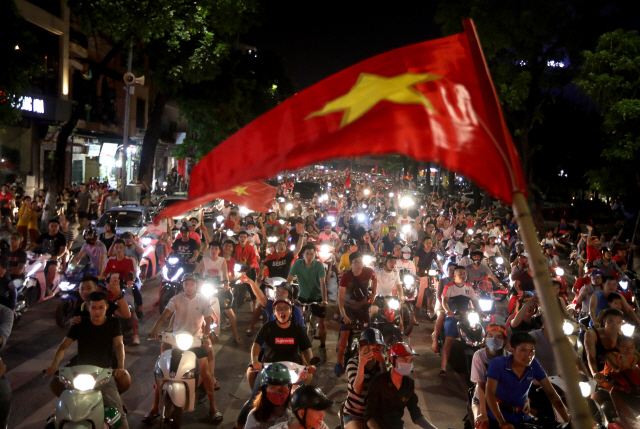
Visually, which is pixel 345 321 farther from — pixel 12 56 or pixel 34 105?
pixel 34 105

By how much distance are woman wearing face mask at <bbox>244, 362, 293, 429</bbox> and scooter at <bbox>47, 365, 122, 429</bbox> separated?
4.59 ft

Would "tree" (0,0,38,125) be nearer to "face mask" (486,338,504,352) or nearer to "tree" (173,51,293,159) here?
"face mask" (486,338,504,352)

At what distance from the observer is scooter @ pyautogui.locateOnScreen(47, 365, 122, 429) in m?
4.95

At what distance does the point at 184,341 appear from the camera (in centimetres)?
623

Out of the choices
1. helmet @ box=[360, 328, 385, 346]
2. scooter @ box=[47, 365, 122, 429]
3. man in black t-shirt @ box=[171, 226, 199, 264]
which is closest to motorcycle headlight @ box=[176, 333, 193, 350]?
scooter @ box=[47, 365, 122, 429]

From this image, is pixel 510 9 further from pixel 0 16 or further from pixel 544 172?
pixel 0 16

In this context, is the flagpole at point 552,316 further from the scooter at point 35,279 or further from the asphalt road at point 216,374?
the scooter at point 35,279

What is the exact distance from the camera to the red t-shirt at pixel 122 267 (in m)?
9.79

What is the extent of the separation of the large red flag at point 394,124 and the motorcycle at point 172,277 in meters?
7.71

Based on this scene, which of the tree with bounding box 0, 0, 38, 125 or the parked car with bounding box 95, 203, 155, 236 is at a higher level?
the tree with bounding box 0, 0, 38, 125

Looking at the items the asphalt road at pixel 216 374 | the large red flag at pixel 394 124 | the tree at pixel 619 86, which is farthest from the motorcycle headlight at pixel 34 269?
the tree at pixel 619 86

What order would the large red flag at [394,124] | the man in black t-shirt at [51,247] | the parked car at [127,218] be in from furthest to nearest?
the parked car at [127,218] → the man in black t-shirt at [51,247] → the large red flag at [394,124]

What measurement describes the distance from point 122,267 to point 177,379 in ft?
14.6

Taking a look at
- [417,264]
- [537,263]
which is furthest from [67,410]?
[417,264]
